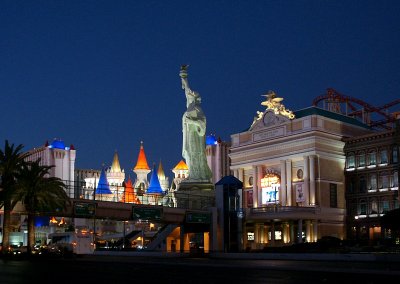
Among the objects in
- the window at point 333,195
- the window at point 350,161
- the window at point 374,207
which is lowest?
the window at point 374,207

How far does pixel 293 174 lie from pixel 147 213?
3354 centimetres

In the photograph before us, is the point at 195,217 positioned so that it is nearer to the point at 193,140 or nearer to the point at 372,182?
the point at 193,140

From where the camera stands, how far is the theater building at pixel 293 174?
280 ft

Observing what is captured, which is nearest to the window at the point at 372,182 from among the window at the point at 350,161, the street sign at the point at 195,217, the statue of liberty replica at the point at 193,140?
the window at the point at 350,161

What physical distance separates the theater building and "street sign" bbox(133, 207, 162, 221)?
1907 centimetres

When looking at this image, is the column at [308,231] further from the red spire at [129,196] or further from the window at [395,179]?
the red spire at [129,196]

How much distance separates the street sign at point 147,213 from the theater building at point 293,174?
19070 mm

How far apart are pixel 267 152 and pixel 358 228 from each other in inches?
699

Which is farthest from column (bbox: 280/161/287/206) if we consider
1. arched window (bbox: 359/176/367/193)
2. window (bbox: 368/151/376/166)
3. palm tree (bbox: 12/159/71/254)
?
palm tree (bbox: 12/159/71/254)

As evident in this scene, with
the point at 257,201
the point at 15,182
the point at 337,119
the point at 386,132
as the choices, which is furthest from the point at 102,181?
the point at 15,182

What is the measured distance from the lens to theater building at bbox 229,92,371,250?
85.4 meters

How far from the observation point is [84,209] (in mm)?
59688

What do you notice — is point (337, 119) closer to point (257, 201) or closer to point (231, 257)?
point (257, 201)

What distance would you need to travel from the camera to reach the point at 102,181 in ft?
447
